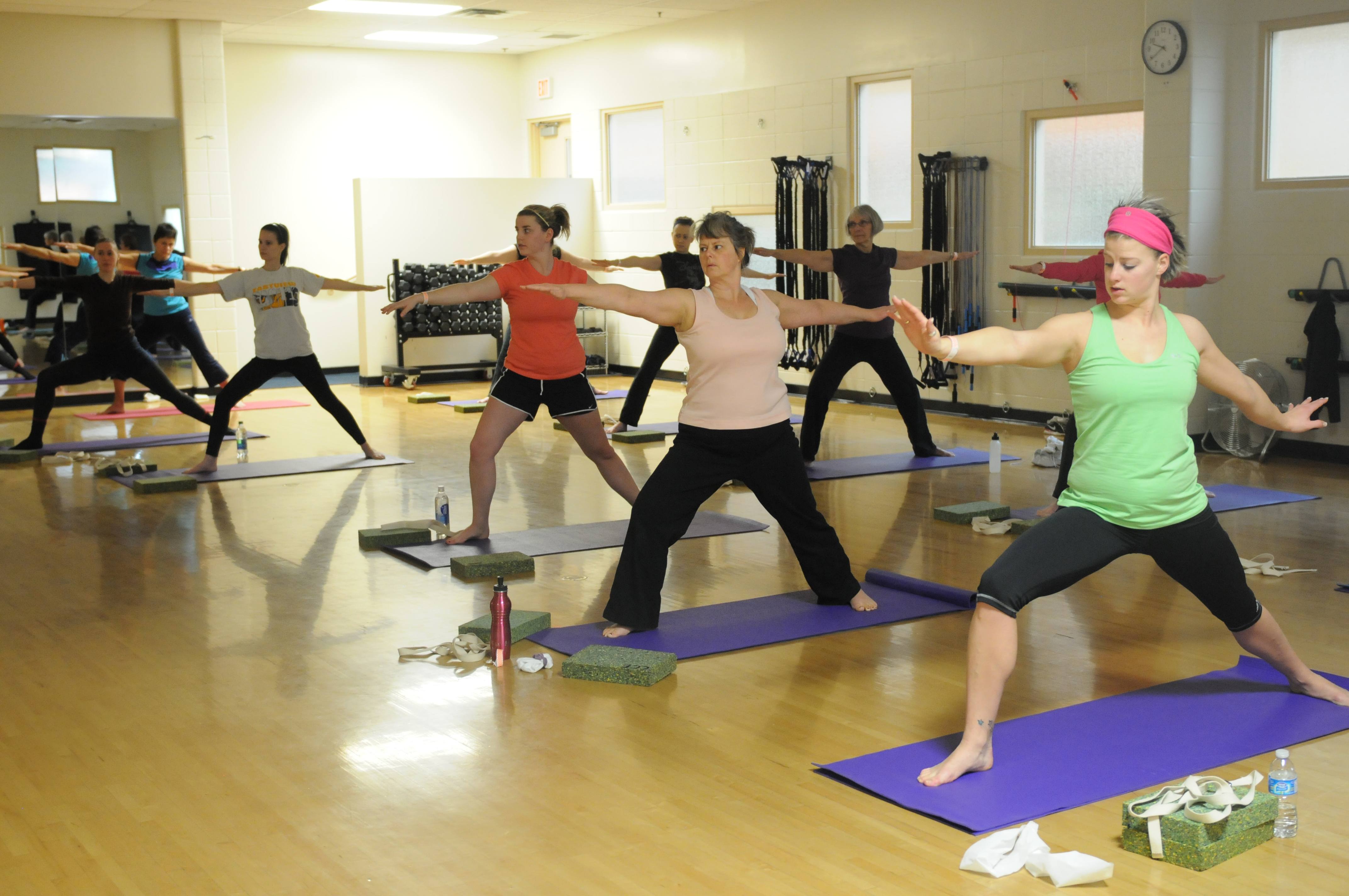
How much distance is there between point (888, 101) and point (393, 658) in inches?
289

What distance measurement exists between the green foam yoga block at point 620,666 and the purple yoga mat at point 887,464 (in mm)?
3386

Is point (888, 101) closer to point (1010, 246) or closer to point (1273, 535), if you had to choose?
point (1010, 246)

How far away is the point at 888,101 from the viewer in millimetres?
10133

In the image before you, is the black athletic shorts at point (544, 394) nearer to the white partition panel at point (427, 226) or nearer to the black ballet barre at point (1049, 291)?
the black ballet barre at point (1049, 291)

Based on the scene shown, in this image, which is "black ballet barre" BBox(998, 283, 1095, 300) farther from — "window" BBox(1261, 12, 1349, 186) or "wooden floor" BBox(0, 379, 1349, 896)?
"wooden floor" BBox(0, 379, 1349, 896)

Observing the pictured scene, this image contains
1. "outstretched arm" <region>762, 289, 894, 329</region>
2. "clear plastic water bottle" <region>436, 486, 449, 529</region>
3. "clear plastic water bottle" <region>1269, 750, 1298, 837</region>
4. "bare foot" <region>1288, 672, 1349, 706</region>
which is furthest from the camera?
"clear plastic water bottle" <region>436, 486, 449, 529</region>

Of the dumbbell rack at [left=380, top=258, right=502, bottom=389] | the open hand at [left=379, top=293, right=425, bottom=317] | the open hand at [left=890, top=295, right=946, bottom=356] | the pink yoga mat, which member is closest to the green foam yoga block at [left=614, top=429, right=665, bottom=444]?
the pink yoga mat

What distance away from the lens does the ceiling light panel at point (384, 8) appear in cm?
1088

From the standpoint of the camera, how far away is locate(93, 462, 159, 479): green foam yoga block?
7.48 m

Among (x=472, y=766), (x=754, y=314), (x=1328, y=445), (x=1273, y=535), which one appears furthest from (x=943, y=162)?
(x=472, y=766)

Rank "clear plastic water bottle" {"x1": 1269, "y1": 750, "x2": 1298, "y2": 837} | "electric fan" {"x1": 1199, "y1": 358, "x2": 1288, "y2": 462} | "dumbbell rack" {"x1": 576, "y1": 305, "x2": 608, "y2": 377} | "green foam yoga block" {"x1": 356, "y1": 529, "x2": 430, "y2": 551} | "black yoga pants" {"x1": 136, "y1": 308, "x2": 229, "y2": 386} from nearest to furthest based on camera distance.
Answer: "clear plastic water bottle" {"x1": 1269, "y1": 750, "x2": 1298, "y2": 837} → "green foam yoga block" {"x1": 356, "y1": 529, "x2": 430, "y2": 551} → "electric fan" {"x1": 1199, "y1": 358, "x2": 1288, "y2": 462} → "black yoga pants" {"x1": 136, "y1": 308, "x2": 229, "y2": 386} → "dumbbell rack" {"x1": 576, "y1": 305, "x2": 608, "y2": 377}

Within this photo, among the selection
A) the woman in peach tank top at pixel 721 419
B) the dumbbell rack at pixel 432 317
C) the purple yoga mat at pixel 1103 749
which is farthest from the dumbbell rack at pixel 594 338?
the purple yoga mat at pixel 1103 749

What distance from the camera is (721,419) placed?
4109 mm

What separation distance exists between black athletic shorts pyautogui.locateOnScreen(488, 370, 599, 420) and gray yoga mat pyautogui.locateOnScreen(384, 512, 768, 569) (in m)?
0.56
